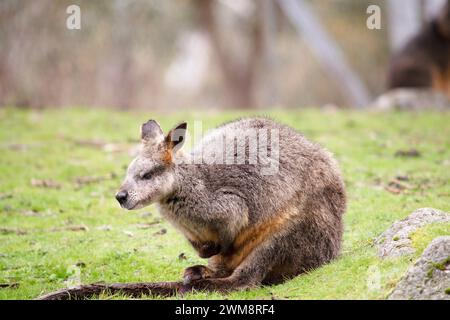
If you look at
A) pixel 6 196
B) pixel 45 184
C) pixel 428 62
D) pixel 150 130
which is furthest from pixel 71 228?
pixel 428 62

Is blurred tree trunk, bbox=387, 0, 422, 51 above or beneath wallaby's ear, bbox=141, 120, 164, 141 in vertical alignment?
above

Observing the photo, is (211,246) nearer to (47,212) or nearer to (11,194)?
(47,212)

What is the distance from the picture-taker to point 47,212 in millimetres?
9484

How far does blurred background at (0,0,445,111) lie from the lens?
1806 cm

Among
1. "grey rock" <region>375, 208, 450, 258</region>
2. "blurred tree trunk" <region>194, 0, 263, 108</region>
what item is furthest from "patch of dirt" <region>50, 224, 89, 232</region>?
"blurred tree trunk" <region>194, 0, 263, 108</region>

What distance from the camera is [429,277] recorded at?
520cm

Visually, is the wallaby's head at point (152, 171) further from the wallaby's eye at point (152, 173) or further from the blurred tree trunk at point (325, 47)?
the blurred tree trunk at point (325, 47)

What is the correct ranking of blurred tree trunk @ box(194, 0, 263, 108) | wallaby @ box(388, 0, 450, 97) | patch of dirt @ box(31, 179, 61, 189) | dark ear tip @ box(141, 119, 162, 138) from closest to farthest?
dark ear tip @ box(141, 119, 162, 138) → patch of dirt @ box(31, 179, 61, 189) → wallaby @ box(388, 0, 450, 97) → blurred tree trunk @ box(194, 0, 263, 108)

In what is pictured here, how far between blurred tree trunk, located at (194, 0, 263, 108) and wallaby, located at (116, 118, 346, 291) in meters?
21.8

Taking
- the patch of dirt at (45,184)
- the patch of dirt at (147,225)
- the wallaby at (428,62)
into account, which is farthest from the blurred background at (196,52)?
the patch of dirt at (147,225)

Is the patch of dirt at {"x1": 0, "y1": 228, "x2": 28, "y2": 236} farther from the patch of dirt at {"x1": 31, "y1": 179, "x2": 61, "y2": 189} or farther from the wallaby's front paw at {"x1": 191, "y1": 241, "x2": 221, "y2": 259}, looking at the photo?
the wallaby's front paw at {"x1": 191, "y1": 241, "x2": 221, "y2": 259}

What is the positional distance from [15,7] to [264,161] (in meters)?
12.9

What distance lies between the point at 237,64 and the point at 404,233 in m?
23.1

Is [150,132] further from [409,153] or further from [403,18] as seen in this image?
[403,18]
